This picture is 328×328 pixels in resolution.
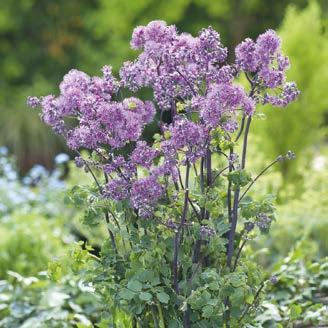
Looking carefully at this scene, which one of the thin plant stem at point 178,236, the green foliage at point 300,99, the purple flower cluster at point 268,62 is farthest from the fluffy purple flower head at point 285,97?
the green foliage at point 300,99

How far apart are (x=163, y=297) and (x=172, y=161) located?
363 millimetres

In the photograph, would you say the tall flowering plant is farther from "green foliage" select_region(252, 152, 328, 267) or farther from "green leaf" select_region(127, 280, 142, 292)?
"green foliage" select_region(252, 152, 328, 267)

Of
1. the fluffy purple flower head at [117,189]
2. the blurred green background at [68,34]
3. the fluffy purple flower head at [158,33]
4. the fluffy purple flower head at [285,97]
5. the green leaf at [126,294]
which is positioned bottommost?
the green leaf at [126,294]

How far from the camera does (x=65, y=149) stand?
38.1 feet

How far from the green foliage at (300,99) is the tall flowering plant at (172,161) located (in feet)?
16.5

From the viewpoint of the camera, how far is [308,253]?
13.3 ft

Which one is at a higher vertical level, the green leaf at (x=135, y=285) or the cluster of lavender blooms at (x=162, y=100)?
the cluster of lavender blooms at (x=162, y=100)

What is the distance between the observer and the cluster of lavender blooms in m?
2.08

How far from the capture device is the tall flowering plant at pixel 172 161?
82.6 inches

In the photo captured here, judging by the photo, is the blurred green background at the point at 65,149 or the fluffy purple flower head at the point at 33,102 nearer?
the fluffy purple flower head at the point at 33,102

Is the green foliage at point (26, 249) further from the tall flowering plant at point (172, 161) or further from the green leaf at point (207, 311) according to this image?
the green leaf at point (207, 311)

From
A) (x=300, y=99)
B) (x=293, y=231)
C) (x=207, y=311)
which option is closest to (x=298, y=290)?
(x=293, y=231)

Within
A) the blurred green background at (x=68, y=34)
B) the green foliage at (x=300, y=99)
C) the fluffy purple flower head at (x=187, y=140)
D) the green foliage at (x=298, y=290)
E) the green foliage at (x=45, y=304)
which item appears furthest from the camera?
the blurred green background at (x=68, y=34)

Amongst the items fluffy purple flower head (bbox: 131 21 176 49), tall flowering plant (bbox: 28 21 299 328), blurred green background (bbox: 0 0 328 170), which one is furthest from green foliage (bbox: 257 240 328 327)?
blurred green background (bbox: 0 0 328 170)
